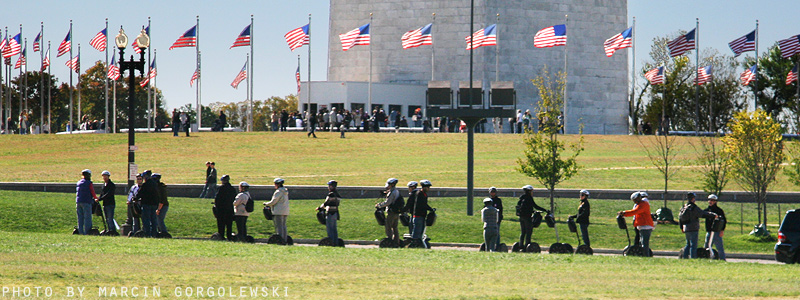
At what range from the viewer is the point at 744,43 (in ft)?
165

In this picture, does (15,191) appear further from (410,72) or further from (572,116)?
(572,116)

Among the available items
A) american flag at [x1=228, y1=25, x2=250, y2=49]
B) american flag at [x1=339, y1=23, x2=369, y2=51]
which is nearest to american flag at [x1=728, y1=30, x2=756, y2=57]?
american flag at [x1=339, y1=23, x2=369, y2=51]

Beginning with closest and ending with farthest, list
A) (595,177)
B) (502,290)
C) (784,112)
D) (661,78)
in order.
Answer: (502,290)
(595,177)
(661,78)
(784,112)

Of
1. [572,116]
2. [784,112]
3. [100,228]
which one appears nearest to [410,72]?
[572,116]

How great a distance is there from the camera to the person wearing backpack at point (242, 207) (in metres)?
19.6

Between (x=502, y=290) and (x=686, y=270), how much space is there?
165 inches

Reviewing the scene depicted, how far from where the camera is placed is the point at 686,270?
14.6 metres

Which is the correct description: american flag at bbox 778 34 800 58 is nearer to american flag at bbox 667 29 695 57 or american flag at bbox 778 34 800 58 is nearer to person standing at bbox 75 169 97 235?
american flag at bbox 667 29 695 57

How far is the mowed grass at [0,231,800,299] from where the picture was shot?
11500 millimetres

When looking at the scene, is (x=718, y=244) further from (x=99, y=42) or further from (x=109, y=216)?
(x=99, y=42)

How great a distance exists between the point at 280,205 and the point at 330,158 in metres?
25.0

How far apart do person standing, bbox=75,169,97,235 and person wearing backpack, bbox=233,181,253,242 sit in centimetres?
335

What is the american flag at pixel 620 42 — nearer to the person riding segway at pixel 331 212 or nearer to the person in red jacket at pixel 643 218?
the person in red jacket at pixel 643 218

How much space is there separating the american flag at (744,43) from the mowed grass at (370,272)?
36461 mm
